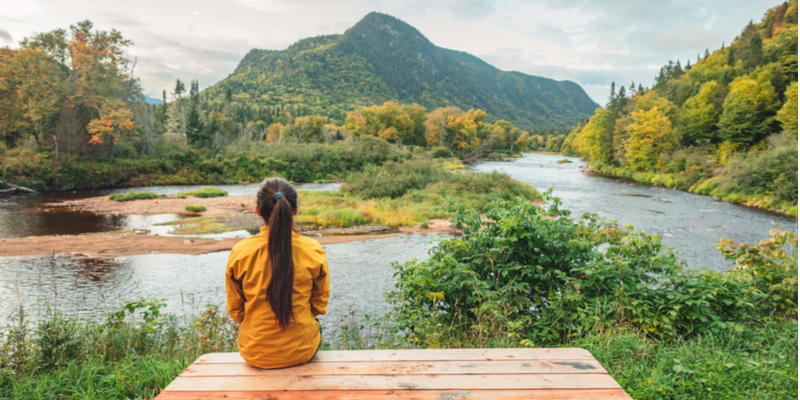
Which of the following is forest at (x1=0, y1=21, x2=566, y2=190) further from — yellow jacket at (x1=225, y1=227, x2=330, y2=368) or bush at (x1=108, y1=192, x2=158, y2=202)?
yellow jacket at (x1=225, y1=227, x2=330, y2=368)

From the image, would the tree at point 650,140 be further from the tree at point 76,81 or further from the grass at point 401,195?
the tree at point 76,81

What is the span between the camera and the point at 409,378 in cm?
226

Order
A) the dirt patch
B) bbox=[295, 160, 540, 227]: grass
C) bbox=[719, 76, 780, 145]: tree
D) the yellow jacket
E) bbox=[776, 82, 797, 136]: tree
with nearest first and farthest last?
the yellow jacket
the dirt patch
bbox=[295, 160, 540, 227]: grass
bbox=[776, 82, 797, 136]: tree
bbox=[719, 76, 780, 145]: tree

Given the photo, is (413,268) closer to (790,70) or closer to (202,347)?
(202,347)

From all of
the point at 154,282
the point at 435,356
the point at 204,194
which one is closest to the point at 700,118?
the point at 204,194

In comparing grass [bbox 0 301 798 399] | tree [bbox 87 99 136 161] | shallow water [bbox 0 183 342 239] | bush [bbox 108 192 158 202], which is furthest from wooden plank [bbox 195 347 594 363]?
tree [bbox 87 99 136 161]

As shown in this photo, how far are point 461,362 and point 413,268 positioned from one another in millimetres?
2800

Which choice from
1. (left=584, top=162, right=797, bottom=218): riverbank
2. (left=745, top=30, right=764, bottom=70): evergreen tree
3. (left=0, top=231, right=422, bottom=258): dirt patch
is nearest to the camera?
(left=0, top=231, right=422, bottom=258): dirt patch

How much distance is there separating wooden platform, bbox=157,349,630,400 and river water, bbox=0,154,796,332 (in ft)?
9.07

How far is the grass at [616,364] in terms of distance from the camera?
314cm

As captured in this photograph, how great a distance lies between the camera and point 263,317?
2355mm


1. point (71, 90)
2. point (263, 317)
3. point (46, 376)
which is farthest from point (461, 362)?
point (71, 90)

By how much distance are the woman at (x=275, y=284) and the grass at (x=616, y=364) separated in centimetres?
150

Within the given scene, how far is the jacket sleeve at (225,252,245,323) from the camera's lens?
232 cm
